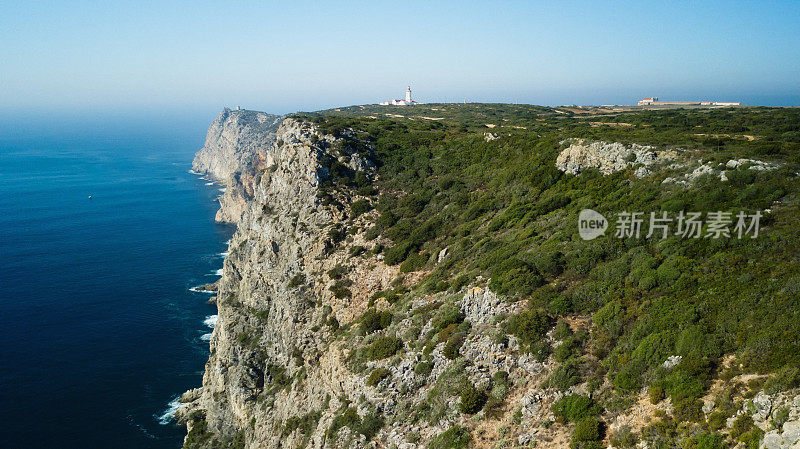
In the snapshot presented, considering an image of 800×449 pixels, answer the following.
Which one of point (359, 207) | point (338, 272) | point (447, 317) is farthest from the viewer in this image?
point (359, 207)

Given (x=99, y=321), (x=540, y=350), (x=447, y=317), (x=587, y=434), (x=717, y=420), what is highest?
(x=717, y=420)

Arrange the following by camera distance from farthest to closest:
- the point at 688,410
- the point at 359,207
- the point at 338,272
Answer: the point at 359,207 → the point at 338,272 → the point at 688,410

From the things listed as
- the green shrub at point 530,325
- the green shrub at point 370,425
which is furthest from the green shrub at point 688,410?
the green shrub at point 370,425

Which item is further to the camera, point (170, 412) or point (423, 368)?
point (170, 412)

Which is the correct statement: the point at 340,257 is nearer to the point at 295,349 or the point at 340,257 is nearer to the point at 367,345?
the point at 295,349

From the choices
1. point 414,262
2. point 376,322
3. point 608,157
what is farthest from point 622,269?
point 414,262

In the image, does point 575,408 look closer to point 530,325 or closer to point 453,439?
point 530,325

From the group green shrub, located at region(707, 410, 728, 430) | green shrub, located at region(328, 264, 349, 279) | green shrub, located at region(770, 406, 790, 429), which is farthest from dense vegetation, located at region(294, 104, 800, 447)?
green shrub, located at region(328, 264, 349, 279)

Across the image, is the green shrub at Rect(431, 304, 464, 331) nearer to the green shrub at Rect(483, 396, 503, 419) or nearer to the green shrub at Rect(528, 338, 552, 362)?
the green shrub at Rect(528, 338, 552, 362)

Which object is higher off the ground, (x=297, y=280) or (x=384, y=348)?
(x=384, y=348)
